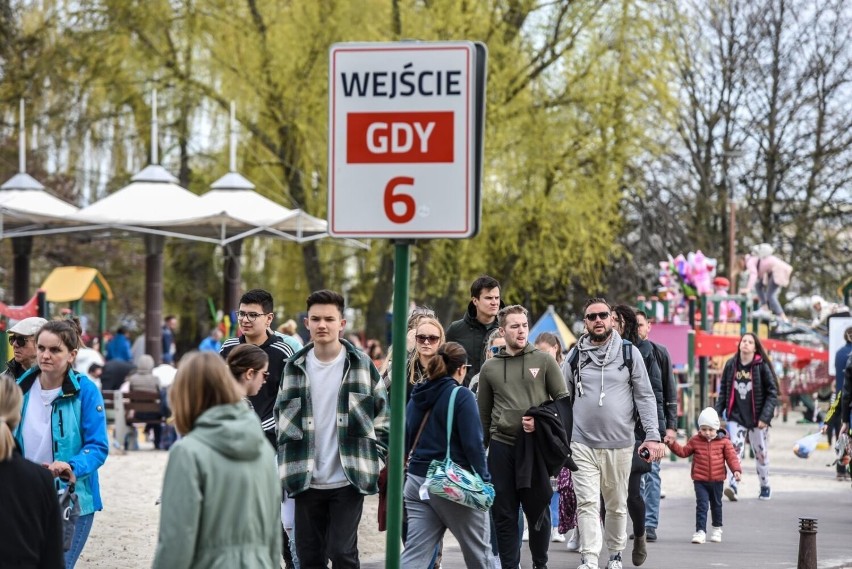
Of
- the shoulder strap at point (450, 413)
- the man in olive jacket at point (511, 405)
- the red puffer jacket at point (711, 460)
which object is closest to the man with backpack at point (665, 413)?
the red puffer jacket at point (711, 460)

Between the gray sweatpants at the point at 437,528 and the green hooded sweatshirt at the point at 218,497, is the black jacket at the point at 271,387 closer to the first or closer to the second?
the gray sweatpants at the point at 437,528

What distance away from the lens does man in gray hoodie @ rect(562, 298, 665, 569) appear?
10422mm

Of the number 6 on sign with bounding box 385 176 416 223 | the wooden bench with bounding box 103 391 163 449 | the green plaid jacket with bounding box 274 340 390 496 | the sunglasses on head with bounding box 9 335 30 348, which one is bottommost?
the wooden bench with bounding box 103 391 163 449

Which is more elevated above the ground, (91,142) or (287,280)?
(91,142)

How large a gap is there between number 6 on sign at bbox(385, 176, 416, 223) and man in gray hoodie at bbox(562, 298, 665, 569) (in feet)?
17.0

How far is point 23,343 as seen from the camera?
8.40 m

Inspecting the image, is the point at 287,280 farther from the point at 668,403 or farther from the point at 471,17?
the point at 668,403

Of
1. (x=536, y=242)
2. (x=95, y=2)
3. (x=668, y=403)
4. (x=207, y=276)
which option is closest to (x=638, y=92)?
(x=536, y=242)

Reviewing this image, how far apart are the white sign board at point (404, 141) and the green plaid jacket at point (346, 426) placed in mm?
2444

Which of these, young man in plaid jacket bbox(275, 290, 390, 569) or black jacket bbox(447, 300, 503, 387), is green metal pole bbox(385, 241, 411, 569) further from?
black jacket bbox(447, 300, 503, 387)

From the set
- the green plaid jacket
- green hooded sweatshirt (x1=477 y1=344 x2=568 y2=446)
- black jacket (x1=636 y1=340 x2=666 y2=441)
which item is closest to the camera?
the green plaid jacket

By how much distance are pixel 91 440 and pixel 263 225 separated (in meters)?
16.8

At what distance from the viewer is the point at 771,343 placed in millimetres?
27406

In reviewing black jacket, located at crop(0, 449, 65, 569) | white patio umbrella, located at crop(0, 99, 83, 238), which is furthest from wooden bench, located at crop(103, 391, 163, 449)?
black jacket, located at crop(0, 449, 65, 569)
